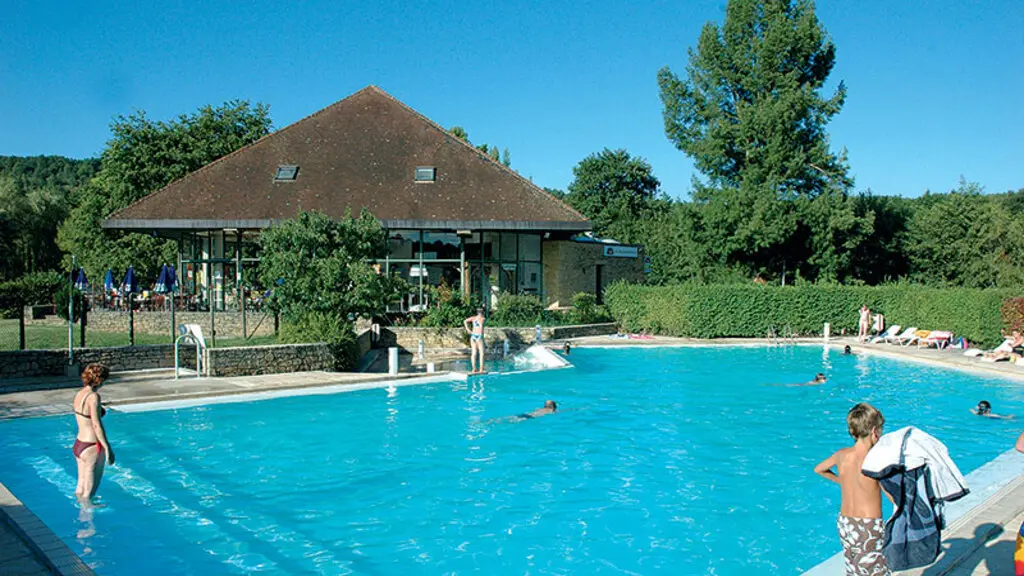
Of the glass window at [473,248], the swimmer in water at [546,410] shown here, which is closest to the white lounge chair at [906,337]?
the glass window at [473,248]

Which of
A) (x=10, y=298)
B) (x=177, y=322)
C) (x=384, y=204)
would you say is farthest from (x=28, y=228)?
(x=384, y=204)

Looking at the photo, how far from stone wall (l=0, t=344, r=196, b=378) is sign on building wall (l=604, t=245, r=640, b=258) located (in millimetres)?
24583

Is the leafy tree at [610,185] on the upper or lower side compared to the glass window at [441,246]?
upper

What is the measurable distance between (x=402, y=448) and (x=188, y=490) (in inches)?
140

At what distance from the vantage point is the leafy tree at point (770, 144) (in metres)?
37.3

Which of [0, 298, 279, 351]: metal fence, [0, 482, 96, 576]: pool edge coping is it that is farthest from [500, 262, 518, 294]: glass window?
[0, 482, 96, 576]: pool edge coping

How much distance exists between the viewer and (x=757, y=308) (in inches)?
1186

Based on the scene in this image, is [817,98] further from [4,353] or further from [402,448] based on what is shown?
[4,353]

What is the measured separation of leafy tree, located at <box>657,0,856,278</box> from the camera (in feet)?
123

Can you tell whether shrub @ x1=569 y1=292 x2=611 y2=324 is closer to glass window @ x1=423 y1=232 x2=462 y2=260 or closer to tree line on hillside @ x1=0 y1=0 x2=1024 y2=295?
glass window @ x1=423 y1=232 x2=462 y2=260

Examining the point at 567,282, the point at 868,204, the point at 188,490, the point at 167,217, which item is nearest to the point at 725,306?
the point at 567,282

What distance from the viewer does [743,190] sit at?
37.7 metres

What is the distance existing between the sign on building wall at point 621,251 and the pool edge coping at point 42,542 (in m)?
33.0

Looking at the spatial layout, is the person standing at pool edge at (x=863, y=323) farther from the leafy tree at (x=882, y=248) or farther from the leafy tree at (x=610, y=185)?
the leafy tree at (x=610, y=185)
